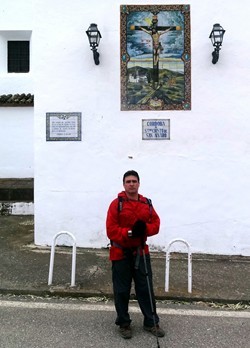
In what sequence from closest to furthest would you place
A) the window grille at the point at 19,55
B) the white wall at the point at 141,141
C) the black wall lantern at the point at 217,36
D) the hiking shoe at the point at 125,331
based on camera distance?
the hiking shoe at the point at 125,331 → the black wall lantern at the point at 217,36 → the white wall at the point at 141,141 → the window grille at the point at 19,55

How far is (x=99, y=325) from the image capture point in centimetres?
445

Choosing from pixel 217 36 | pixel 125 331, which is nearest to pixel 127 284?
pixel 125 331

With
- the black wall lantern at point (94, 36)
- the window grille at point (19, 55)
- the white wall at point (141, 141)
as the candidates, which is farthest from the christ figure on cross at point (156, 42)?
the window grille at point (19, 55)

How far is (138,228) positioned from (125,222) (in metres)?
0.25

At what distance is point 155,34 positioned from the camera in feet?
23.8

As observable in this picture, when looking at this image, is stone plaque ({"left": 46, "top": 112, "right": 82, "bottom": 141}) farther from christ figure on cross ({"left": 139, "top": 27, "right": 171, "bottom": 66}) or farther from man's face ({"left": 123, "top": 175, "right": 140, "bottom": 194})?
man's face ({"left": 123, "top": 175, "right": 140, "bottom": 194})

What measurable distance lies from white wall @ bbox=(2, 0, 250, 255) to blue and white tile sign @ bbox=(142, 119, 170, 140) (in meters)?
0.10

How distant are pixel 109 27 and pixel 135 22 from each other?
0.51 m

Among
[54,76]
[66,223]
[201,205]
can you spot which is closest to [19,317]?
[66,223]

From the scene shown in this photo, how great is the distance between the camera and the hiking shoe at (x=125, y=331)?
414 centimetres

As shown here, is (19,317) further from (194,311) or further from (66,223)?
(66,223)

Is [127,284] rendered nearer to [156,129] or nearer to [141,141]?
[141,141]

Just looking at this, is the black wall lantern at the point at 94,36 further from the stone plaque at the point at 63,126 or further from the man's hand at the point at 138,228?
the man's hand at the point at 138,228

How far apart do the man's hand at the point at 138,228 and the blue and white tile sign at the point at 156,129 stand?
3.56 metres
